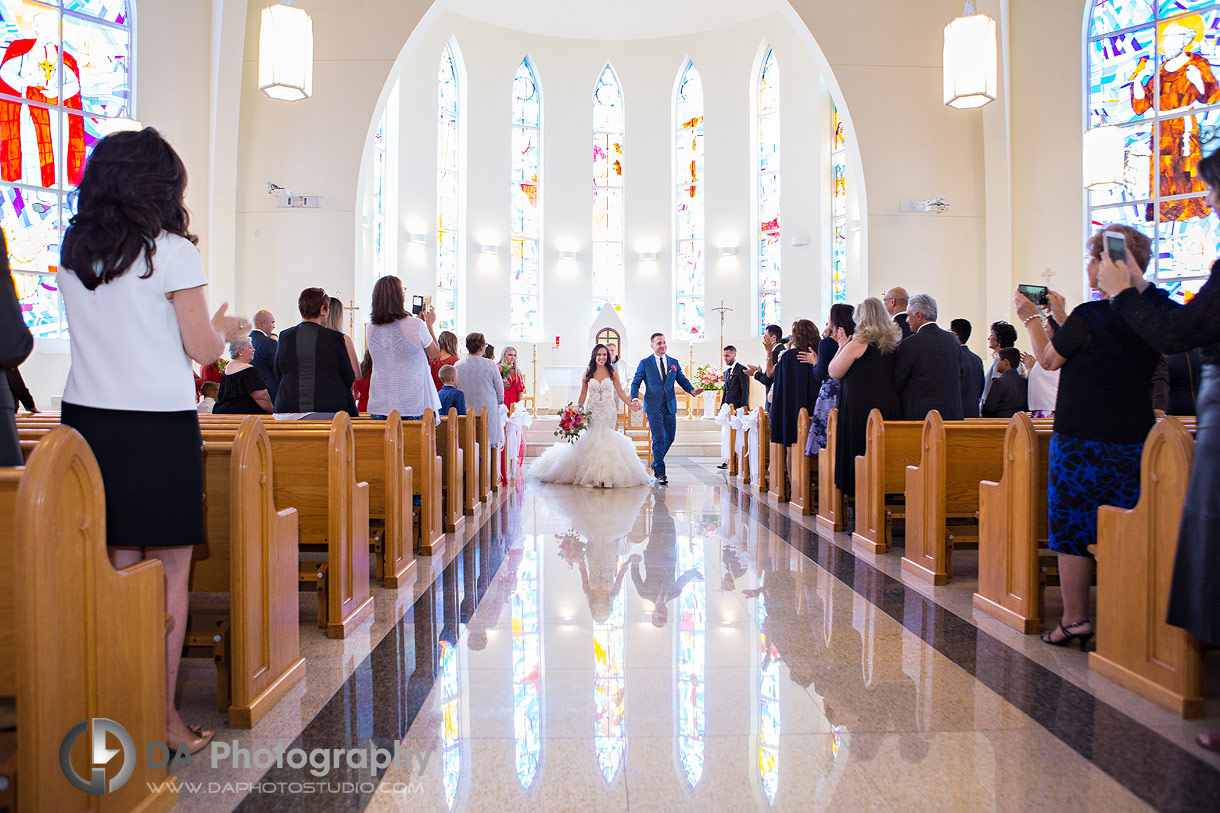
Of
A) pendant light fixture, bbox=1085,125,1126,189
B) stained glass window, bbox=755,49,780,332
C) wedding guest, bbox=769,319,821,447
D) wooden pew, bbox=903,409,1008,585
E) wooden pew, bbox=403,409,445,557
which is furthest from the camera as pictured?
stained glass window, bbox=755,49,780,332

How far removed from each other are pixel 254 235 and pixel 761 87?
10921 mm

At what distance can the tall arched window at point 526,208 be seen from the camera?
1789 cm

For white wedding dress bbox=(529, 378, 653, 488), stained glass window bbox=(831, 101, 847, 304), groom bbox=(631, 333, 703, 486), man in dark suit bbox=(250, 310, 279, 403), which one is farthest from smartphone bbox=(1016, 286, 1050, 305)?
stained glass window bbox=(831, 101, 847, 304)

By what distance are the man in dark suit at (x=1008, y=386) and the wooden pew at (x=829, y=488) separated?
1255 mm

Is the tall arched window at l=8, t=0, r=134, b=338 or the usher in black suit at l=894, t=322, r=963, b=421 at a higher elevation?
the tall arched window at l=8, t=0, r=134, b=338

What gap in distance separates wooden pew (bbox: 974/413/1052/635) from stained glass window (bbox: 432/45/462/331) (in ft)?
46.4

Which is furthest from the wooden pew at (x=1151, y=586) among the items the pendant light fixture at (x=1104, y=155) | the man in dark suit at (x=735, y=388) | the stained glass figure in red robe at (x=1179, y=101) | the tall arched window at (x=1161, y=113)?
the stained glass figure in red robe at (x=1179, y=101)

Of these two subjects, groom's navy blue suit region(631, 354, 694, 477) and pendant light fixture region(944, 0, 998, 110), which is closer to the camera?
pendant light fixture region(944, 0, 998, 110)

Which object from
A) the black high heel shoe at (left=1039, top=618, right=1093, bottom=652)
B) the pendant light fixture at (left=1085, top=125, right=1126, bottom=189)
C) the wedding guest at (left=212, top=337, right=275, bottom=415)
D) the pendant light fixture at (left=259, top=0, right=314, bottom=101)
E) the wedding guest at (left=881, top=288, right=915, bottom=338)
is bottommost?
the black high heel shoe at (left=1039, top=618, right=1093, bottom=652)

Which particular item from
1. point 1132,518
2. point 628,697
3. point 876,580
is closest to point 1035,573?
point 1132,518

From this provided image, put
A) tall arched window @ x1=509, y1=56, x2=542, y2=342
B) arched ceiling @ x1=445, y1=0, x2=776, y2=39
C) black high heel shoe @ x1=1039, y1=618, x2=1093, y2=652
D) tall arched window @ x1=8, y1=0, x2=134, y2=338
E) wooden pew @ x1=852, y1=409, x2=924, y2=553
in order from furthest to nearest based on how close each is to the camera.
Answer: tall arched window @ x1=509, y1=56, x2=542, y2=342 < arched ceiling @ x1=445, y1=0, x2=776, y2=39 < tall arched window @ x1=8, y1=0, x2=134, y2=338 < wooden pew @ x1=852, y1=409, x2=924, y2=553 < black high heel shoe @ x1=1039, y1=618, x2=1093, y2=652

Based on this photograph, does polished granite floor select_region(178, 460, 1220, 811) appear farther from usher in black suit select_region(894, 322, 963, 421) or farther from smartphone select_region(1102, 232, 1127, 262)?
usher in black suit select_region(894, 322, 963, 421)

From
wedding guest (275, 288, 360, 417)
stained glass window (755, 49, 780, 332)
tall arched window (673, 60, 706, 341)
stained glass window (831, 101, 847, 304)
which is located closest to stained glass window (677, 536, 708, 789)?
wedding guest (275, 288, 360, 417)

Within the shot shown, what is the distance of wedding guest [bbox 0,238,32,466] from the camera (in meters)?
1.88
